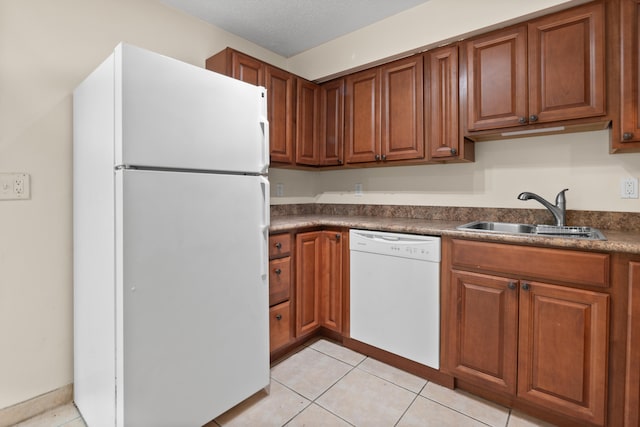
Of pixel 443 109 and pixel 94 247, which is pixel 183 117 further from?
pixel 443 109

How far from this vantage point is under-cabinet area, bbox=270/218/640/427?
132 cm

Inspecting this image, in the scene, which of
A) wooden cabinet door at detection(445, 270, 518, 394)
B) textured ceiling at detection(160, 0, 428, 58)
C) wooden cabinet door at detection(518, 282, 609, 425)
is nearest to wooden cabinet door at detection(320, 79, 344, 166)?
textured ceiling at detection(160, 0, 428, 58)

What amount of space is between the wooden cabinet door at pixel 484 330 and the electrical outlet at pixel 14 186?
2.26 m

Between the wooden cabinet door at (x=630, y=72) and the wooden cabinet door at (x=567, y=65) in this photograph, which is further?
the wooden cabinet door at (x=567, y=65)

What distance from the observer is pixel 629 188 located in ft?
5.65

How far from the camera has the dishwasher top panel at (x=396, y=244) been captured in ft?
5.91

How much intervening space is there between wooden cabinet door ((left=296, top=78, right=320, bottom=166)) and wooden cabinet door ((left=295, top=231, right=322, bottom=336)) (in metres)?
0.73

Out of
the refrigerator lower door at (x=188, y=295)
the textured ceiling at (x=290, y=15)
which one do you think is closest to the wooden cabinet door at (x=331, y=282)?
the refrigerator lower door at (x=188, y=295)

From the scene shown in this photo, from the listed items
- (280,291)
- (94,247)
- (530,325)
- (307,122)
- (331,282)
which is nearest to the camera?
(94,247)

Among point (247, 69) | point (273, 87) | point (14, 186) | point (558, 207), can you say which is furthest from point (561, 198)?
point (14, 186)

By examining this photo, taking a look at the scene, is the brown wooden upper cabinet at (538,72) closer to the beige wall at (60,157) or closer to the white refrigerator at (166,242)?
the beige wall at (60,157)

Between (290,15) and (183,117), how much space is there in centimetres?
148

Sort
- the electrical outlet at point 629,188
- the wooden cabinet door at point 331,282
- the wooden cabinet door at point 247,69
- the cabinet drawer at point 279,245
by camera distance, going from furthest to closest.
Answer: the wooden cabinet door at point 331,282
the wooden cabinet door at point 247,69
the cabinet drawer at point 279,245
the electrical outlet at point 629,188

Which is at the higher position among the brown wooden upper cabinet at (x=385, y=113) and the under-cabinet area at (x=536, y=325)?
the brown wooden upper cabinet at (x=385, y=113)
